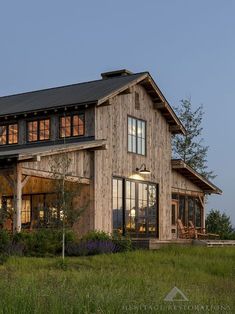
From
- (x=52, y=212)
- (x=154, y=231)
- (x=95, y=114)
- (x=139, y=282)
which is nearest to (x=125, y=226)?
(x=154, y=231)

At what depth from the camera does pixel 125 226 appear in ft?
94.2

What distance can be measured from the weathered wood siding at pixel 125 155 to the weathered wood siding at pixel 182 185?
1075mm

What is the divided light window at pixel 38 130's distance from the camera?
28.4 metres

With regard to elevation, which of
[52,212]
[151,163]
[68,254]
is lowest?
[68,254]

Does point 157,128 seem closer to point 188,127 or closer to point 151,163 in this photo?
point 151,163

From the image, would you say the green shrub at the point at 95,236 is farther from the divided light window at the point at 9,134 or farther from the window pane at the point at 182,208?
the window pane at the point at 182,208

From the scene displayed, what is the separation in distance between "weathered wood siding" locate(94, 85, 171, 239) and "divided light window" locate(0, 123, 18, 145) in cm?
458

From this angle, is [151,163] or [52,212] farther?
[151,163]

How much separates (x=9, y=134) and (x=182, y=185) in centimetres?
1056

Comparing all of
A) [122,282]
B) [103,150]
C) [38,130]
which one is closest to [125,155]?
[103,150]

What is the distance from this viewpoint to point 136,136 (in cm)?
2994

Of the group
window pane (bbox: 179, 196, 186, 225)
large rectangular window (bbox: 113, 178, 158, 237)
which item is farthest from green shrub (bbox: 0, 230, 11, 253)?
window pane (bbox: 179, 196, 186, 225)

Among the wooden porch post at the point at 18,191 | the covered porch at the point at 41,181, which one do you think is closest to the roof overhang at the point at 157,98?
the covered porch at the point at 41,181

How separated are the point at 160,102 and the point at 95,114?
18.2 feet
